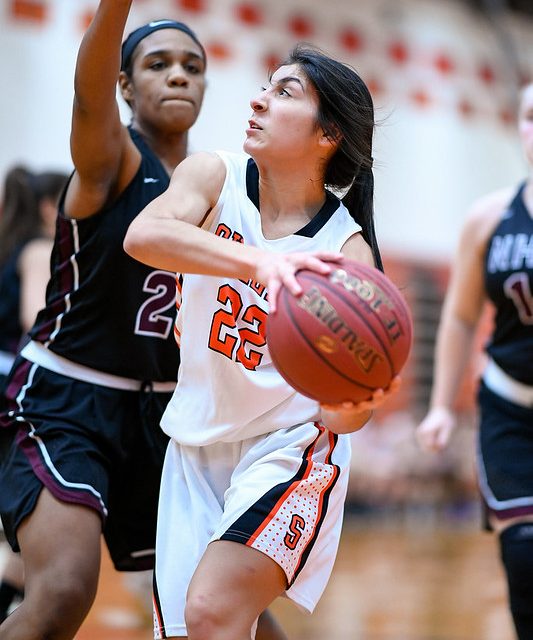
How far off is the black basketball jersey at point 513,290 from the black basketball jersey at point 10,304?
2.05 metres

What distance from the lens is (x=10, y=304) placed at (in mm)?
4996

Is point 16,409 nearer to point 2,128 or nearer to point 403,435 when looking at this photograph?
point 2,128

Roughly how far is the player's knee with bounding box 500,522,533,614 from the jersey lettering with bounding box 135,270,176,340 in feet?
4.82

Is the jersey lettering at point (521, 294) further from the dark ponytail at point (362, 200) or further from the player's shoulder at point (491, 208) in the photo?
the dark ponytail at point (362, 200)

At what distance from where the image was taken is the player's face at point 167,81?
11.8 feet

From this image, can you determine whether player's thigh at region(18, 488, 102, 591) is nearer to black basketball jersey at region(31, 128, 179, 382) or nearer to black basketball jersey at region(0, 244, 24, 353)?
black basketball jersey at region(31, 128, 179, 382)

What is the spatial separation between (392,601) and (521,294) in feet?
9.32

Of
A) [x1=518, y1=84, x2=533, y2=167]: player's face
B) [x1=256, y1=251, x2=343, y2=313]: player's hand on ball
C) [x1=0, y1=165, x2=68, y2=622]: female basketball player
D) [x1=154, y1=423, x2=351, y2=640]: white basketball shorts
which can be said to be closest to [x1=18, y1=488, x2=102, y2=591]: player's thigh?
[x1=154, y1=423, x2=351, y2=640]: white basketball shorts

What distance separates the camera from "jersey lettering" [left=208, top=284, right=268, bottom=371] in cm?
299

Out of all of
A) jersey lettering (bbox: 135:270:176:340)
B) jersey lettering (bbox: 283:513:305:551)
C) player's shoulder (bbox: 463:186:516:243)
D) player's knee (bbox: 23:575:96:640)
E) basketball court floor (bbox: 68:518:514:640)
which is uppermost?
player's shoulder (bbox: 463:186:516:243)

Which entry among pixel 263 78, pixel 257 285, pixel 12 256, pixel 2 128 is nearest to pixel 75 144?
pixel 257 285

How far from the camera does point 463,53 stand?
41.3 ft

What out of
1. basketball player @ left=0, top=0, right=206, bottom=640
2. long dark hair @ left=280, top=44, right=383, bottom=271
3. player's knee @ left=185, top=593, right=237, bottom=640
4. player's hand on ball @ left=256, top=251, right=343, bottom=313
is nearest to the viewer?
player's hand on ball @ left=256, top=251, right=343, bottom=313

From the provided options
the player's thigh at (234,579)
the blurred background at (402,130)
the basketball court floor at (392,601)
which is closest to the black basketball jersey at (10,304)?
the basketball court floor at (392,601)
